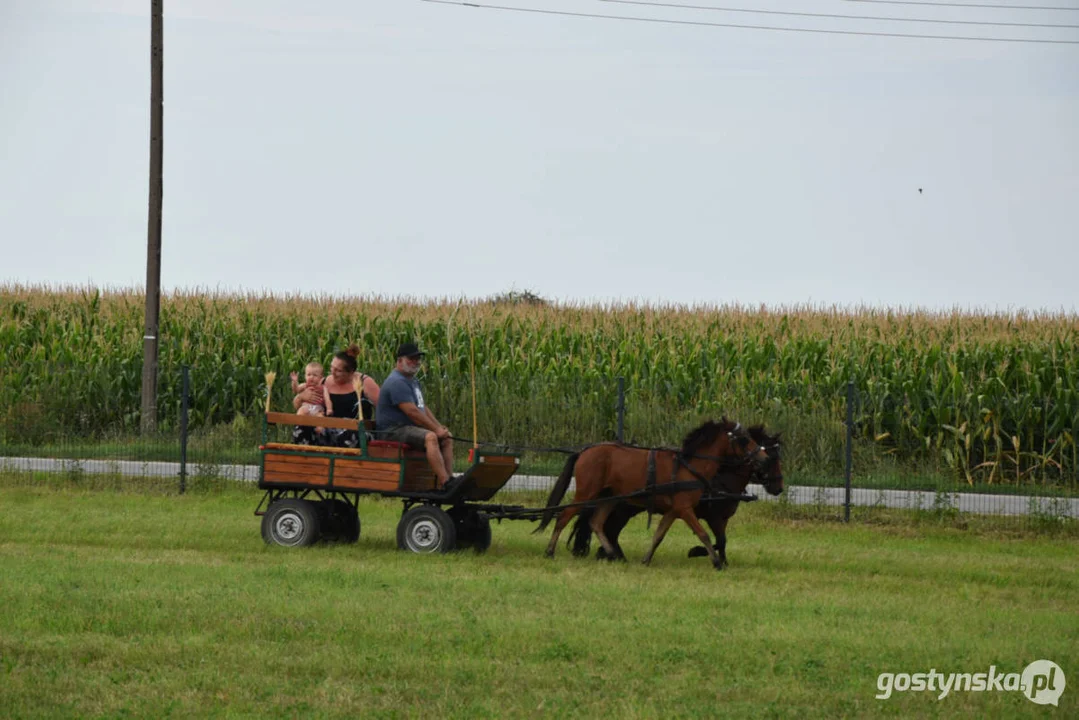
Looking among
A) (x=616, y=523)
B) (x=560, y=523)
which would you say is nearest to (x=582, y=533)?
(x=560, y=523)

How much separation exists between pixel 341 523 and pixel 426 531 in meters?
1.46

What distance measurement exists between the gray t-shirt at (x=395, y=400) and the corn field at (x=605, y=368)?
9044 mm

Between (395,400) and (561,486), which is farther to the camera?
(561,486)

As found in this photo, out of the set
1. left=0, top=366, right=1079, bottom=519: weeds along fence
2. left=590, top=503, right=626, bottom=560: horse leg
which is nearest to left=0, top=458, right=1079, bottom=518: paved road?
left=0, top=366, right=1079, bottom=519: weeds along fence

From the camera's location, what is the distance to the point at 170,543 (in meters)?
15.4

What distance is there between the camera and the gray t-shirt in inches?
581

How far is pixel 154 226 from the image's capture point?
2717 centimetres

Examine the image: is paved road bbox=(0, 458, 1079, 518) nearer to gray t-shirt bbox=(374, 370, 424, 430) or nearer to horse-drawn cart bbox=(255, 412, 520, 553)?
horse-drawn cart bbox=(255, 412, 520, 553)

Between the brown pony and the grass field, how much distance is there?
571 millimetres

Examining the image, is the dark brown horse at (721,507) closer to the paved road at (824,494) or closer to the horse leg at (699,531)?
the horse leg at (699,531)

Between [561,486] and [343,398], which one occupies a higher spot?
[343,398]

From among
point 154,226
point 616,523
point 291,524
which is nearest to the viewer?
point 616,523

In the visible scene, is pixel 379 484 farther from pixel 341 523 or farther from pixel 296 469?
pixel 341 523

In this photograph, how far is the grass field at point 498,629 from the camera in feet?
27.0
